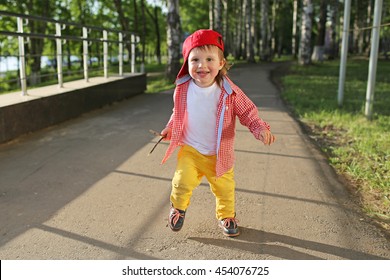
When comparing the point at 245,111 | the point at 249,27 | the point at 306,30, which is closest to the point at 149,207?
the point at 245,111

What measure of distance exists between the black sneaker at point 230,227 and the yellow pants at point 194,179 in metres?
0.04

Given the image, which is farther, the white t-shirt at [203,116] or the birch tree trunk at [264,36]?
the birch tree trunk at [264,36]

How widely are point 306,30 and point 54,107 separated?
656 inches

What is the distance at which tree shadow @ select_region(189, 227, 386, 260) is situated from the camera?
9.35 feet

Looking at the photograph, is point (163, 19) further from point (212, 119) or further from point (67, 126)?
point (212, 119)

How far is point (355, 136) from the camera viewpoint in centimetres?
642

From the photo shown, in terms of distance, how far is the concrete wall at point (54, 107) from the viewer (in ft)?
18.9

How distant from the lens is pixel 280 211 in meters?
3.64

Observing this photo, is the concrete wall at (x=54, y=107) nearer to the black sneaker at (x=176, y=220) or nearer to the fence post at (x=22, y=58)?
the fence post at (x=22, y=58)

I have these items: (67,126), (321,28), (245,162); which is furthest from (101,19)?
(245,162)

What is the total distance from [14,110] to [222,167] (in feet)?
12.4

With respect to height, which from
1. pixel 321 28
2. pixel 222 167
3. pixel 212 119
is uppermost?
pixel 321 28

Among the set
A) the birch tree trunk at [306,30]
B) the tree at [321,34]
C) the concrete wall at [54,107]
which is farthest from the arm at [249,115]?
the tree at [321,34]

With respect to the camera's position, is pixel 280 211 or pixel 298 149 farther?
pixel 298 149
